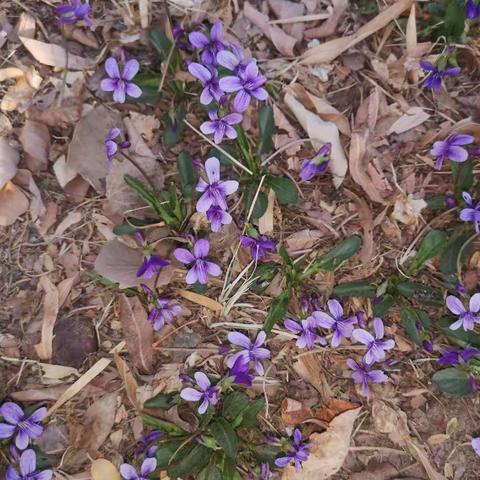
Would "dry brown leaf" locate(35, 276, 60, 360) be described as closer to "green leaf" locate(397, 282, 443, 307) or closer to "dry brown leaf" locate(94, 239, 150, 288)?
"dry brown leaf" locate(94, 239, 150, 288)

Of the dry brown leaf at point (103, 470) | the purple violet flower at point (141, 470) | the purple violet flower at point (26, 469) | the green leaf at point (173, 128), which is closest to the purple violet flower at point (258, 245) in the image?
the green leaf at point (173, 128)

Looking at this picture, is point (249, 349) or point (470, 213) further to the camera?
point (249, 349)

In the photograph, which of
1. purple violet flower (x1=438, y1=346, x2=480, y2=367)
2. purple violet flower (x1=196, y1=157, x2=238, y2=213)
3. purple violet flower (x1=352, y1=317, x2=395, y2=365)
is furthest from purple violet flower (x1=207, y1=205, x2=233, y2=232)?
purple violet flower (x1=438, y1=346, x2=480, y2=367)

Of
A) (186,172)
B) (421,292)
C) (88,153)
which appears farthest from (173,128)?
(421,292)

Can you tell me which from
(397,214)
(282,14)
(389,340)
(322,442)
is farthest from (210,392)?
(282,14)

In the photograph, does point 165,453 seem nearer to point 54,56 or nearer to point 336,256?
point 336,256
